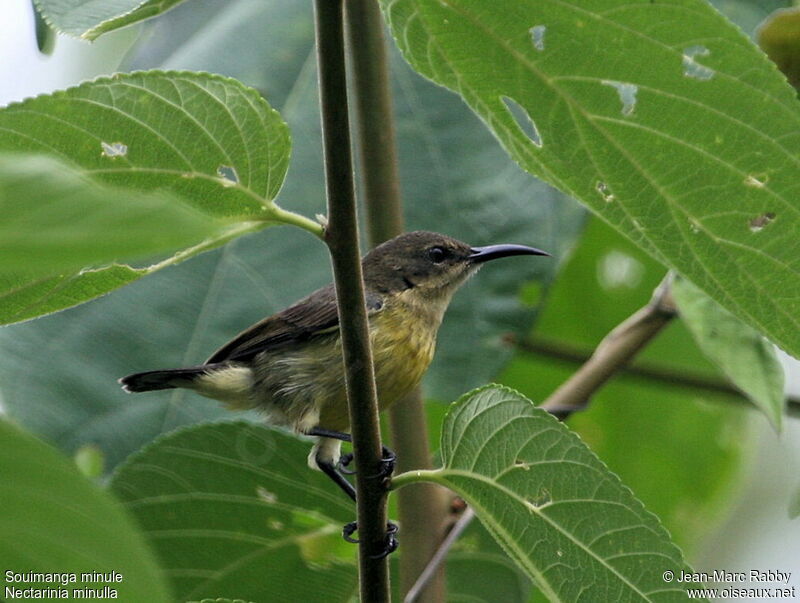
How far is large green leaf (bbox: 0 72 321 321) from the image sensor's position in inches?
68.6

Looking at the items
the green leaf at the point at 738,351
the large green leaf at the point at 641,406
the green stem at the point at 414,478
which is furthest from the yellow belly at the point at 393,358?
the green stem at the point at 414,478

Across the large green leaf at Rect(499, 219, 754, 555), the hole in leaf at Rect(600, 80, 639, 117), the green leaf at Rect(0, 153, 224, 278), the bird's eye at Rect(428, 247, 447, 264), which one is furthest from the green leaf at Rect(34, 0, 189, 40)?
the large green leaf at Rect(499, 219, 754, 555)

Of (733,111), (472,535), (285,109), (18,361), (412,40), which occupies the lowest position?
(472,535)

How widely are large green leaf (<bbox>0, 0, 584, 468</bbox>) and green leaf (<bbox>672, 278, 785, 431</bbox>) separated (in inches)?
24.6

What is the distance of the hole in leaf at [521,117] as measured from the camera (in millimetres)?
1970

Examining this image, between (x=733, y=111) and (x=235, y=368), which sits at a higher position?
(x=733, y=111)

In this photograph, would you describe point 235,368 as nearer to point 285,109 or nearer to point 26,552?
point 285,109

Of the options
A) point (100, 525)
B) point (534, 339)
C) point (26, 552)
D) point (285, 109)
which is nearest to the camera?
point (100, 525)

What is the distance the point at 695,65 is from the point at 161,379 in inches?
84.0

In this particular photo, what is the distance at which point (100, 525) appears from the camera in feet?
3.45

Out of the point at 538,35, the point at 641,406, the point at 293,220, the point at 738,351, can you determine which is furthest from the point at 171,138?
the point at 641,406

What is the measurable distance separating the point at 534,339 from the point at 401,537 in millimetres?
1269

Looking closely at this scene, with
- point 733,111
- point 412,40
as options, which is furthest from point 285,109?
point 733,111

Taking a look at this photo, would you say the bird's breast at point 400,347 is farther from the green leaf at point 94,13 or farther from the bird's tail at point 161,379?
the green leaf at point 94,13
